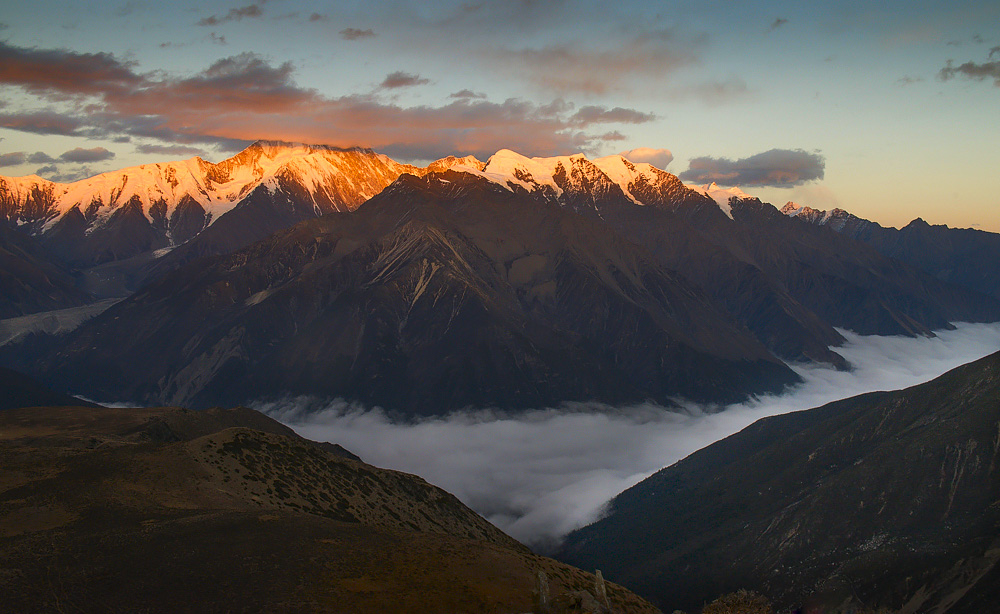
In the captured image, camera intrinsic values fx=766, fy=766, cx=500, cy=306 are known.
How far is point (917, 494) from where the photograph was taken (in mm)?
186000

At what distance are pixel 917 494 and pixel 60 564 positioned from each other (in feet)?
597

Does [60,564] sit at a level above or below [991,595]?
above

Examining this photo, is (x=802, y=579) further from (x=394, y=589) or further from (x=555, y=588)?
(x=394, y=589)

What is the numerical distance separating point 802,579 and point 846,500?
94.9ft

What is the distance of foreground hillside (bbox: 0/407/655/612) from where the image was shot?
7906 centimetres

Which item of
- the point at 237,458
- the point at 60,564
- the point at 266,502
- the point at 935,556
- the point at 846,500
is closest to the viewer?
the point at 60,564

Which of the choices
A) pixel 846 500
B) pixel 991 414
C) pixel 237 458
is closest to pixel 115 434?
pixel 237 458

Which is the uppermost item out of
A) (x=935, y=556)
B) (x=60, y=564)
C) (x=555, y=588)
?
(x=60, y=564)

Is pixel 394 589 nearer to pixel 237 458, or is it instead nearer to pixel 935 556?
pixel 237 458

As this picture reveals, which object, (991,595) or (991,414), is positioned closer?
(991,595)

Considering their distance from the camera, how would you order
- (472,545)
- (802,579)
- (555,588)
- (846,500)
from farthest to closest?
1. (846,500)
2. (802,579)
3. (472,545)
4. (555,588)

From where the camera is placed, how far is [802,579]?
18162 cm

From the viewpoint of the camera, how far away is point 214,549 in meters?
A: 89.2

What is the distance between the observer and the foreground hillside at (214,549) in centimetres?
7906
